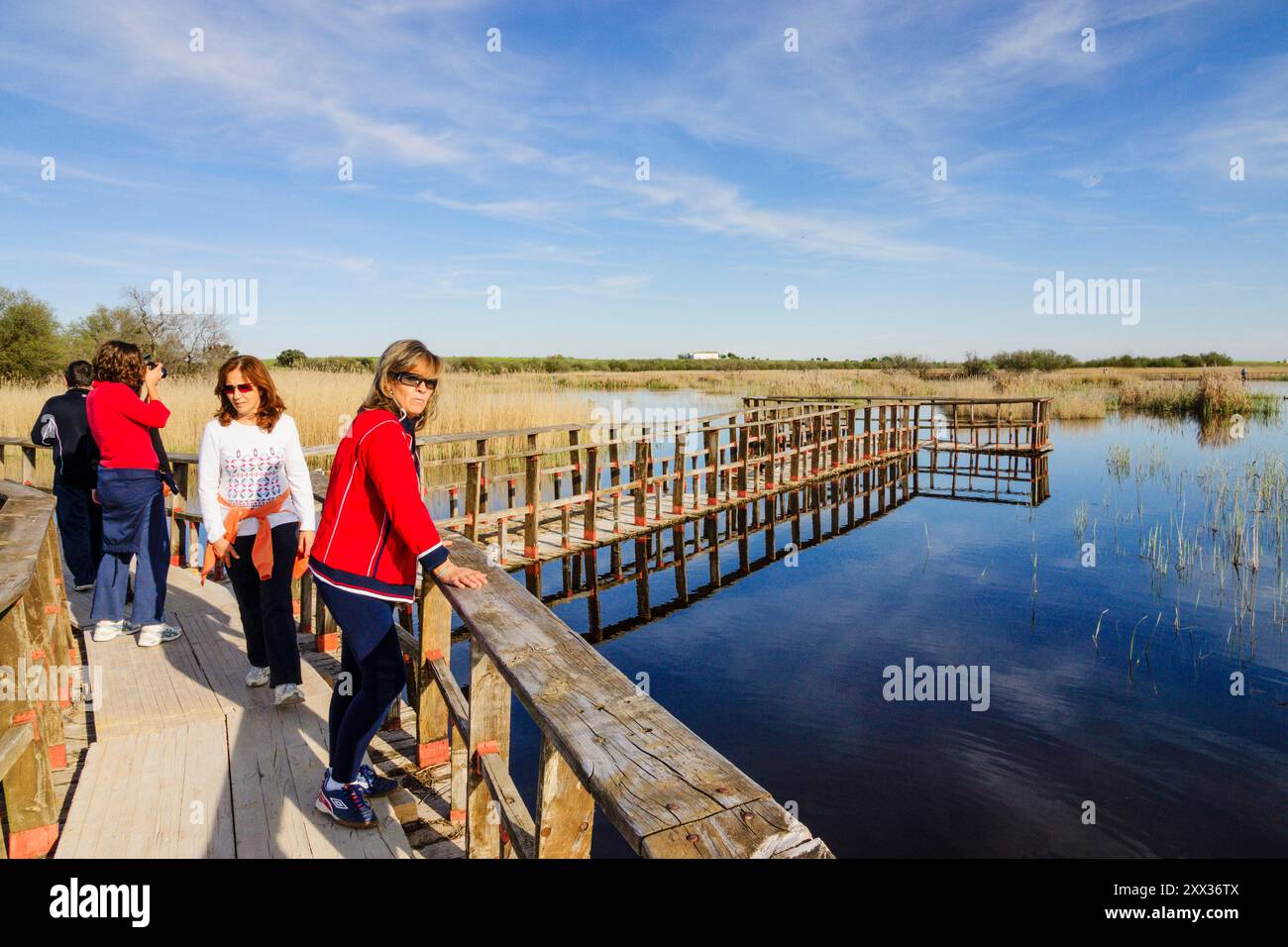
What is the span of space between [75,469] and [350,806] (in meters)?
→ 4.33

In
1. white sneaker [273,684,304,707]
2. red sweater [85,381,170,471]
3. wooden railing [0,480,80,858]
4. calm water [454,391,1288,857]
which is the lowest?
calm water [454,391,1288,857]

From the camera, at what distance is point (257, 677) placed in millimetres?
3801

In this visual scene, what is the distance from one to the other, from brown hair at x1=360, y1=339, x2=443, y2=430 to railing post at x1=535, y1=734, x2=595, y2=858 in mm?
1154

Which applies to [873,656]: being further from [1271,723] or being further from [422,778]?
[422,778]

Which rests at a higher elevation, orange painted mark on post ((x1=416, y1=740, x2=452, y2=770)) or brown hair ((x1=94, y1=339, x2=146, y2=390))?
brown hair ((x1=94, y1=339, x2=146, y2=390))

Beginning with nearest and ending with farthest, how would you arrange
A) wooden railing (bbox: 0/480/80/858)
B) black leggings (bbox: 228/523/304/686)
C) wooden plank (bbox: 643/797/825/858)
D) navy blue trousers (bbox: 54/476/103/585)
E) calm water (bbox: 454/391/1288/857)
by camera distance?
wooden plank (bbox: 643/797/825/858) < wooden railing (bbox: 0/480/80/858) < black leggings (bbox: 228/523/304/686) < calm water (bbox: 454/391/1288/857) < navy blue trousers (bbox: 54/476/103/585)

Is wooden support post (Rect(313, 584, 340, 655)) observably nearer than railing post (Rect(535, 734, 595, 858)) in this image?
No

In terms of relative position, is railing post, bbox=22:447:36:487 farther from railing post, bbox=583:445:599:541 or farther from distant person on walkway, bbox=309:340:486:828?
distant person on walkway, bbox=309:340:486:828

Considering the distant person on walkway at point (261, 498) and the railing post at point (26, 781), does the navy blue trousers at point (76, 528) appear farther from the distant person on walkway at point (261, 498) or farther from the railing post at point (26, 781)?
the railing post at point (26, 781)

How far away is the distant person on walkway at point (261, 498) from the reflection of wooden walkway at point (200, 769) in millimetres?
295

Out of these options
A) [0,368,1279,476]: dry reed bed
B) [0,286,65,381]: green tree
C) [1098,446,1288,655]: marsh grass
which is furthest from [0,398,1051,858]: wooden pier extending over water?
[0,286,65,381]: green tree

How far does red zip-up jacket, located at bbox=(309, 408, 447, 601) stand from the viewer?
2328mm

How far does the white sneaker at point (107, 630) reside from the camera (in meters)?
4.49

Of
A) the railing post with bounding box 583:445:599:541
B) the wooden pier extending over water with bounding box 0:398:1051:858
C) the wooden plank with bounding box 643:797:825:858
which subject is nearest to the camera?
the wooden plank with bounding box 643:797:825:858
